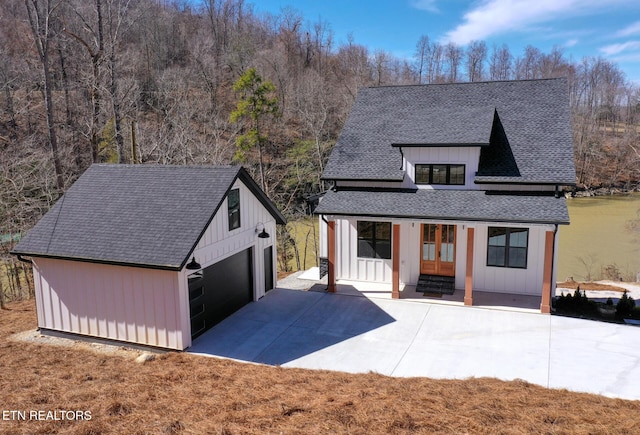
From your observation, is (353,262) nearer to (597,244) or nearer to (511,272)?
(511,272)

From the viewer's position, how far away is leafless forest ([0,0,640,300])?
18984 mm

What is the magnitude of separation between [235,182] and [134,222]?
2.40 m

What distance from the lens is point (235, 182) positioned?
1103cm

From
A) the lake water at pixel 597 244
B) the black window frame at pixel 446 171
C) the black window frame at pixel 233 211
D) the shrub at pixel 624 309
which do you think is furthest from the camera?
the lake water at pixel 597 244

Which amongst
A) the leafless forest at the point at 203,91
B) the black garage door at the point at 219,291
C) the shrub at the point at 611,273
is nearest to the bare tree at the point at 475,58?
the leafless forest at the point at 203,91

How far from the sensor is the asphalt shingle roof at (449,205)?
11156 millimetres

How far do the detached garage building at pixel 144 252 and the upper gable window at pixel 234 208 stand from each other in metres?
0.03

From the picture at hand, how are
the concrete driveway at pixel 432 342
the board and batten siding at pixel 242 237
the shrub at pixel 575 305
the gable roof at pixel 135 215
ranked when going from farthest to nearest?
the shrub at pixel 575 305
the board and batten siding at pixel 242 237
the gable roof at pixel 135 215
the concrete driveway at pixel 432 342

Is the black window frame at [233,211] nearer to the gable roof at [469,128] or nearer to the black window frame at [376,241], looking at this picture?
the gable roof at [469,128]

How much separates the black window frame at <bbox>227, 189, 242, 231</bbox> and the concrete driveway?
2231 mm

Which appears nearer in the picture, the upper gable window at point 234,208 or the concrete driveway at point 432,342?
the concrete driveway at point 432,342

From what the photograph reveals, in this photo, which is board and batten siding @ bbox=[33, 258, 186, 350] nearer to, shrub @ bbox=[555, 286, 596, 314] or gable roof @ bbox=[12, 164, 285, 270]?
gable roof @ bbox=[12, 164, 285, 270]

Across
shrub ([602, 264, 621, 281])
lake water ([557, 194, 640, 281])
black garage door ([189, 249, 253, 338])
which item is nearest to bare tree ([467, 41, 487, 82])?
lake water ([557, 194, 640, 281])

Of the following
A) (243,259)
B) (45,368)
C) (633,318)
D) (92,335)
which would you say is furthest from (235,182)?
(633,318)
